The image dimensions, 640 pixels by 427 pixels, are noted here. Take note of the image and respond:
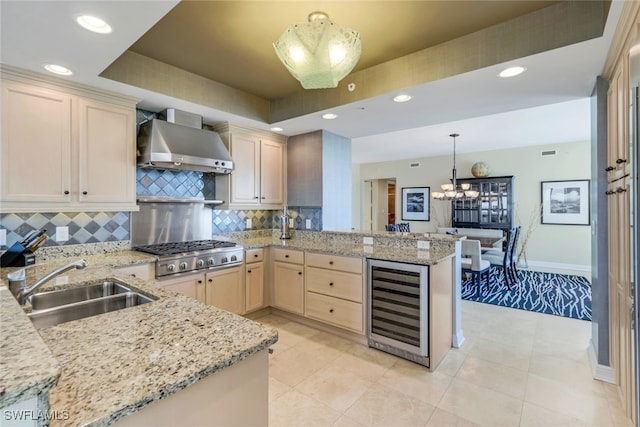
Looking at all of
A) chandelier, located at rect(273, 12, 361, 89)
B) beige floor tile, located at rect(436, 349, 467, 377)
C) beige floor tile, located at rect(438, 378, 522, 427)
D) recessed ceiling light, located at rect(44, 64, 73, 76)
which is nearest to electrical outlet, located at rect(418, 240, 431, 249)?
beige floor tile, located at rect(436, 349, 467, 377)

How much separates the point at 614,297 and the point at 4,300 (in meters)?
3.30

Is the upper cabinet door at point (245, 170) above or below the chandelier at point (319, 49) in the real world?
below

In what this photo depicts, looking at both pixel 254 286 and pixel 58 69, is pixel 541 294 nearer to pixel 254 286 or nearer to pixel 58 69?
pixel 254 286

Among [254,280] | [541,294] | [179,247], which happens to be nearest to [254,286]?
[254,280]

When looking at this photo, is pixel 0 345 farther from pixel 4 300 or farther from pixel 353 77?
pixel 353 77

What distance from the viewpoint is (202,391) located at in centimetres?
87

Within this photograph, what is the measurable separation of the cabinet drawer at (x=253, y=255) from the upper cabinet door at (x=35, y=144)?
1.65 meters

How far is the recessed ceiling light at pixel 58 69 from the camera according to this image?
2.12 m

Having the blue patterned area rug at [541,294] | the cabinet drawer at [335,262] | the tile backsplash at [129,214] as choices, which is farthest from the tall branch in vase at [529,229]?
the cabinet drawer at [335,262]

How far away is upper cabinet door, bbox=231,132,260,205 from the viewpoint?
355 cm

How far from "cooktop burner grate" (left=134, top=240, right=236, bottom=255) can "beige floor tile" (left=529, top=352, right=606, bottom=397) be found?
303cm

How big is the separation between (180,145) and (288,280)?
5.95 feet

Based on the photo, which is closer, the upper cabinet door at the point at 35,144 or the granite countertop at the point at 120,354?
the granite countertop at the point at 120,354

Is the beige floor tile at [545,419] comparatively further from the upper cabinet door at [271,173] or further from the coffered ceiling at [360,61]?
the upper cabinet door at [271,173]
